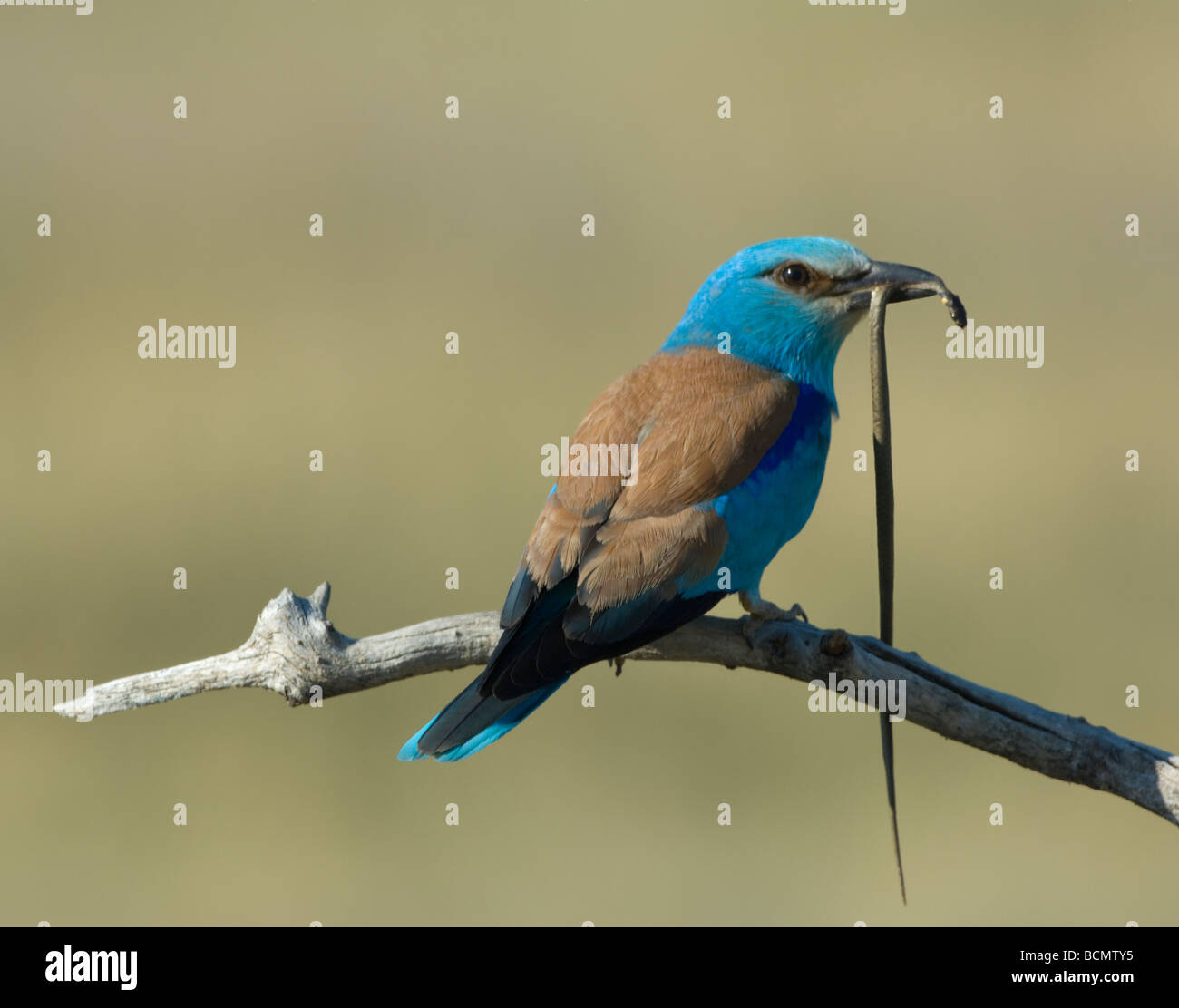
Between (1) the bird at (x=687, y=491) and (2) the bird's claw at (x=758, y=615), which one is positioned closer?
(1) the bird at (x=687, y=491)

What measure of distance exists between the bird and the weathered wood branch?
0.57ft

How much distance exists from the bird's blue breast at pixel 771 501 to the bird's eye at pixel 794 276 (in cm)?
57

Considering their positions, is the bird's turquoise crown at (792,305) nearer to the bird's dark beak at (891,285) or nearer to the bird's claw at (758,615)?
the bird's dark beak at (891,285)

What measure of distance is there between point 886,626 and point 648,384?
1.39 metres

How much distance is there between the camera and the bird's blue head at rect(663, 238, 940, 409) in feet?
22.3

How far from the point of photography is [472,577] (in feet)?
51.5

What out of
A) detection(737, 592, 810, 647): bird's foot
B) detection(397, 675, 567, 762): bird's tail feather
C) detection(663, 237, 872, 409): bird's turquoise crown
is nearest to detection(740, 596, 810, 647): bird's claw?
detection(737, 592, 810, 647): bird's foot

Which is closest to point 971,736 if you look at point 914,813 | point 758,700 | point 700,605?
point 700,605

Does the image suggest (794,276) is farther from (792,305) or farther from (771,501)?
(771,501)

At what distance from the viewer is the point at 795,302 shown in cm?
682

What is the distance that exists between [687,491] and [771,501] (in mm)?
394

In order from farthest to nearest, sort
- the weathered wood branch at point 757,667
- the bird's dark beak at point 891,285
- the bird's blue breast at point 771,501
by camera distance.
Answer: the bird's dark beak at point 891,285, the bird's blue breast at point 771,501, the weathered wood branch at point 757,667

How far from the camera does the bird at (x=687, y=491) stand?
224 inches

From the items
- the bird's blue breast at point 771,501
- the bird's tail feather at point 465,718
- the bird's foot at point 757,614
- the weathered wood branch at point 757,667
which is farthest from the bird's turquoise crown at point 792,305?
the bird's tail feather at point 465,718
